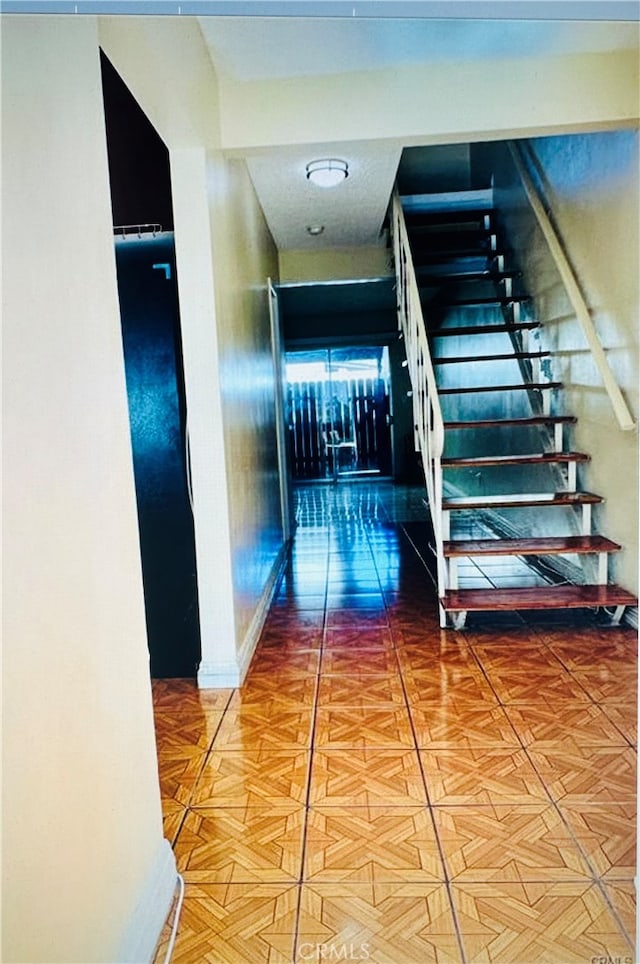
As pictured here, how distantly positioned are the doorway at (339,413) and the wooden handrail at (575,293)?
542cm

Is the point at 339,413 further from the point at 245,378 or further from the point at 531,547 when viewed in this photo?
the point at 531,547

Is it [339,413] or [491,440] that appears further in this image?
[339,413]

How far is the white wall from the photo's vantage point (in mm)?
817

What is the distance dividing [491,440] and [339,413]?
4.42 meters

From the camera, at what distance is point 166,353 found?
2482 mm

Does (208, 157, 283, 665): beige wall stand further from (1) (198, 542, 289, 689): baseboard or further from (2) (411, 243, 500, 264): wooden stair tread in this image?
(2) (411, 243, 500, 264): wooden stair tread

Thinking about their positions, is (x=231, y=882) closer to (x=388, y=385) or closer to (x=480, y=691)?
(x=480, y=691)

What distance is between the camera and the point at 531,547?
306 cm

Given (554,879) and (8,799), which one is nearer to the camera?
(8,799)

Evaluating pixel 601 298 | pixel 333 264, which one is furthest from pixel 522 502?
pixel 333 264

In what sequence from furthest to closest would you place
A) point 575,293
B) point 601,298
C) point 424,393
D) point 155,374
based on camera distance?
1. point 424,393
2. point 575,293
3. point 601,298
4. point 155,374

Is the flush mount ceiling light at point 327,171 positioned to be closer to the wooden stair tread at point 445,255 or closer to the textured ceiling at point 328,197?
the textured ceiling at point 328,197

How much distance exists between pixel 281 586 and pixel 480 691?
183 cm

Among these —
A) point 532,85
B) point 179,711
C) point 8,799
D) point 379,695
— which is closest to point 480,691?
point 379,695
